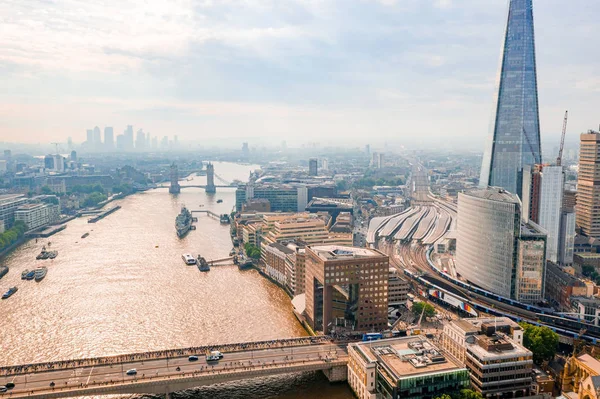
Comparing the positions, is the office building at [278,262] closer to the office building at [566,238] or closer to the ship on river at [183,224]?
the ship on river at [183,224]

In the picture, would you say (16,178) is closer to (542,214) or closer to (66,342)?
(66,342)

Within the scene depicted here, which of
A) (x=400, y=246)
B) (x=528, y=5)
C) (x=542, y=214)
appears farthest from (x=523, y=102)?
(x=400, y=246)

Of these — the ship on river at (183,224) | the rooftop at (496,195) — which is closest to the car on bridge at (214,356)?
the rooftop at (496,195)

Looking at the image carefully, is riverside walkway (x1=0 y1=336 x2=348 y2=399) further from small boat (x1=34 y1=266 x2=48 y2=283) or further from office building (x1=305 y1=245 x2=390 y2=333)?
small boat (x1=34 y1=266 x2=48 y2=283)

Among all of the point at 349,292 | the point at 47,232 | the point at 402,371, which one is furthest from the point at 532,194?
the point at 47,232

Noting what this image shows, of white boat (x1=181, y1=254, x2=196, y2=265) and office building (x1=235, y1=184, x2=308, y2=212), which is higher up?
office building (x1=235, y1=184, x2=308, y2=212)

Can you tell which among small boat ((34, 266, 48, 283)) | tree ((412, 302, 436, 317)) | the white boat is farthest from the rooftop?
small boat ((34, 266, 48, 283))
